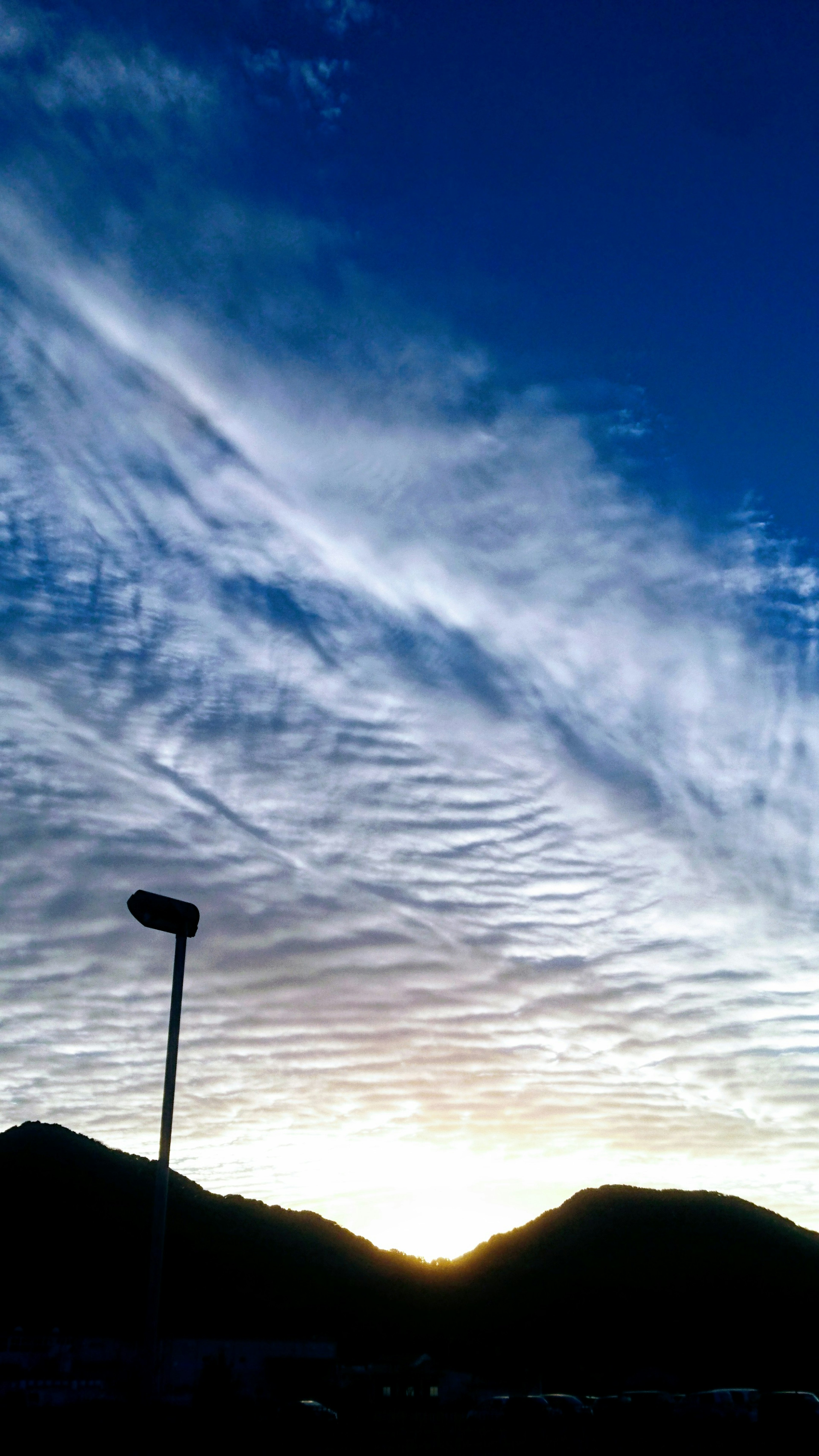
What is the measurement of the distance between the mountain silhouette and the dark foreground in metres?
54.1

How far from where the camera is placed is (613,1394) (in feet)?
230

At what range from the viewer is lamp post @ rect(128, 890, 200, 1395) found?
7637mm

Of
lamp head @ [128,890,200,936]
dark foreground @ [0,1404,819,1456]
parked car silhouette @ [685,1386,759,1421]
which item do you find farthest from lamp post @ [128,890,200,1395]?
parked car silhouette @ [685,1386,759,1421]

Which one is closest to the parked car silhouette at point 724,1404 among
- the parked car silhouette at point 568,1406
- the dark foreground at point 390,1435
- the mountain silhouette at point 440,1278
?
the dark foreground at point 390,1435

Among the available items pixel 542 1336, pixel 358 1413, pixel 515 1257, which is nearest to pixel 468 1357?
pixel 542 1336

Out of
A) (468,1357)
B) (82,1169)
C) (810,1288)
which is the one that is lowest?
(468,1357)

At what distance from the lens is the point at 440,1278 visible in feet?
491

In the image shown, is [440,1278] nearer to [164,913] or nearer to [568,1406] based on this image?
[568,1406]

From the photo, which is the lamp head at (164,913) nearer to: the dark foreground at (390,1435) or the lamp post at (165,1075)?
the lamp post at (165,1075)

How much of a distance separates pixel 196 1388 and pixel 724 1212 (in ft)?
364

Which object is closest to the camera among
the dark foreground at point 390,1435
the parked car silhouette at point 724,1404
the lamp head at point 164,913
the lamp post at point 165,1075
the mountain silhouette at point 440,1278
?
the lamp post at point 165,1075

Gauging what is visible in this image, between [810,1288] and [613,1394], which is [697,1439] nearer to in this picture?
[613,1394]

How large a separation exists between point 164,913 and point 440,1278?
161 meters

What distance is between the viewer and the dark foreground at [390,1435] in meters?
23.5
